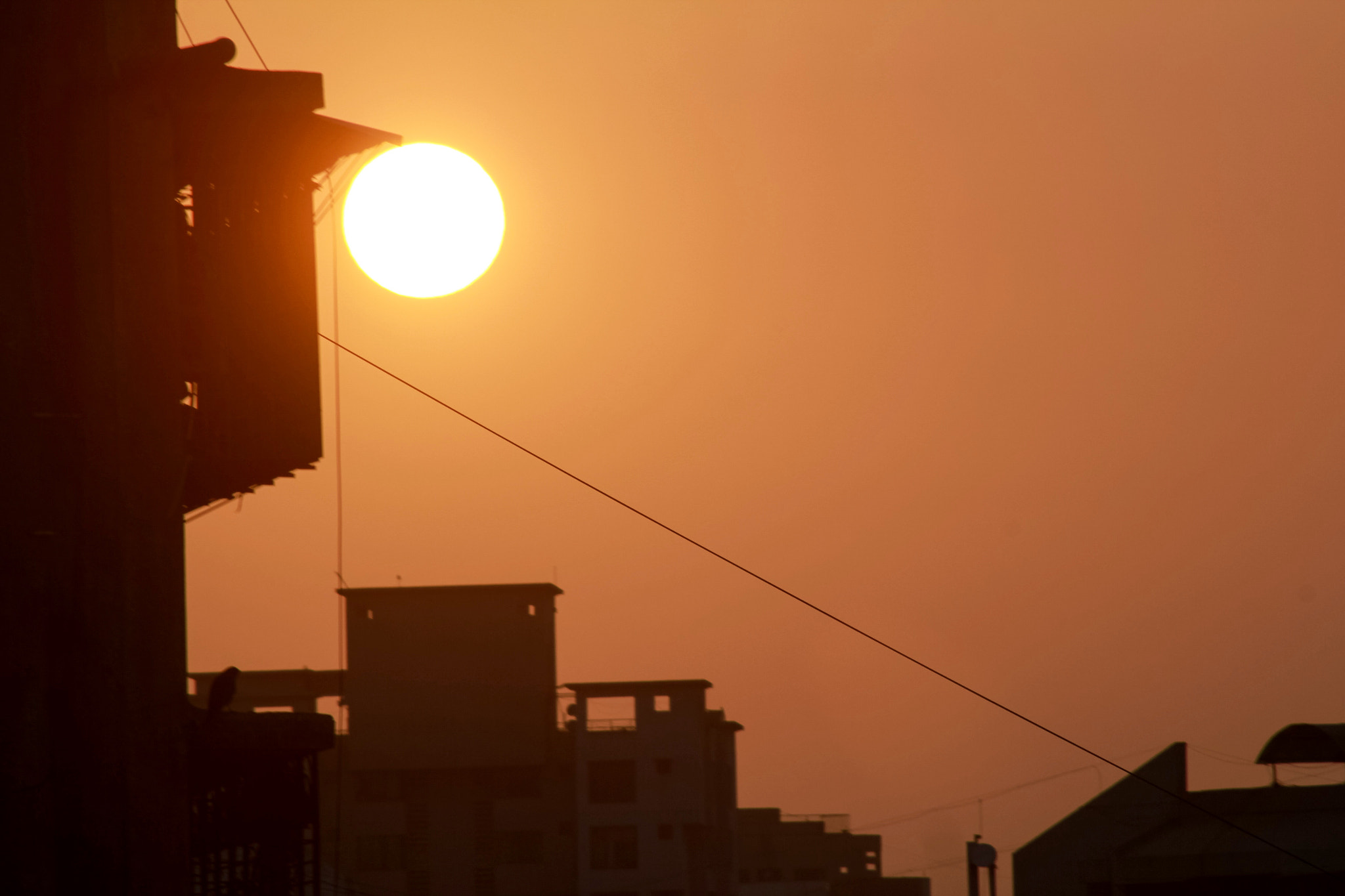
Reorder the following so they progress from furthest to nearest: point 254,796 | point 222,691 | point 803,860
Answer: point 803,860, point 254,796, point 222,691

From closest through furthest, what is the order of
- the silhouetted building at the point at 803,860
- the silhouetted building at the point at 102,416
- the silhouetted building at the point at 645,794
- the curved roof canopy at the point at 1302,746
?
the silhouetted building at the point at 102,416 < the curved roof canopy at the point at 1302,746 < the silhouetted building at the point at 645,794 < the silhouetted building at the point at 803,860

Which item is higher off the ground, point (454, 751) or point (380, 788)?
point (454, 751)

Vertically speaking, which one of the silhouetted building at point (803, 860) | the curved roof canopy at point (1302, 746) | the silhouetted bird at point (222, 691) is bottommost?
the silhouetted building at point (803, 860)

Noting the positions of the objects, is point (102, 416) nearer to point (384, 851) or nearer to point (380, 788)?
point (380, 788)

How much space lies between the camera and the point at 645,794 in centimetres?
6744

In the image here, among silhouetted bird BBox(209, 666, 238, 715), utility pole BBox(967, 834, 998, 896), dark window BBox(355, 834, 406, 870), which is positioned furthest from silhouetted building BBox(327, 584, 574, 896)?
silhouetted bird BBox(209, 666, 238, 715)

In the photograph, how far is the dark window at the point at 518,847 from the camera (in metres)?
69.6

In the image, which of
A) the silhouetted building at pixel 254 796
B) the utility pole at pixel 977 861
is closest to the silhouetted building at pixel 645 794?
the utility pole at pixel 977 861

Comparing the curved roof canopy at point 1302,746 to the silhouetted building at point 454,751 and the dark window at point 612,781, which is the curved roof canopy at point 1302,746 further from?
the silhouetted building at point 454,751

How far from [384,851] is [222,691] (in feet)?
169

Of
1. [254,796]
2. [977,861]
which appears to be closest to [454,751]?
[977,861]

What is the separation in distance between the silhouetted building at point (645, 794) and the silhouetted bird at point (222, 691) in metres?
48.9

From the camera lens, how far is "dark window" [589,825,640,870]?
67375 mm

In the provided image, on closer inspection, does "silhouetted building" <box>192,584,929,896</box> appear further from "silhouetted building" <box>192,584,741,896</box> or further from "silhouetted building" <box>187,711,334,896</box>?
"silhouetted building" <box>187,711,334,896</box>
